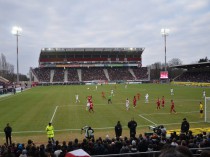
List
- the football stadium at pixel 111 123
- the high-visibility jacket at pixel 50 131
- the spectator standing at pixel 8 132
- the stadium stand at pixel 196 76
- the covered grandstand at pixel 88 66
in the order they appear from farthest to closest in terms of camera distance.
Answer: the covered grandstand at pixel 88 66
the stadium stand at pixel 196 76
the high-visibility jacket at pixel 50 131
the spectator standing at pixel 8 132
the football stadium at pixel 111 123

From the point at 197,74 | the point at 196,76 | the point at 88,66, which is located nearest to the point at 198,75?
the point at 196,76

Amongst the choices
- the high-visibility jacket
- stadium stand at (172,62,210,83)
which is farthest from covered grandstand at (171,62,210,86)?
the high-visibility jacket

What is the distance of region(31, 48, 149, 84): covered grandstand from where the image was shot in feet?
377

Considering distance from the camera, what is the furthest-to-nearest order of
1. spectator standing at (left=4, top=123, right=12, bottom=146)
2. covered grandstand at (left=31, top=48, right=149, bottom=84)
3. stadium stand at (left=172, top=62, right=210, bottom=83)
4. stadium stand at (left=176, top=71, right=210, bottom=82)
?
1. covered grandstand at (left=31, top=48, right=149, bottom=84)
2. stadium stand at (left=172, top=62, right=210, bottom=83)
3. stadium stand at (left=176, top=71, right=210, bottom=82)
4. spectator standing at (left=4, top=123, right=12, bottom=146)

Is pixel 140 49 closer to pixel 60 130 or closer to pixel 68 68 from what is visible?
pixel 68 68

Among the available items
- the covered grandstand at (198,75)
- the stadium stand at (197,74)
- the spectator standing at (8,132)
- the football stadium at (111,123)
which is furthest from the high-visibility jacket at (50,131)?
the stadium stand at (197,74)

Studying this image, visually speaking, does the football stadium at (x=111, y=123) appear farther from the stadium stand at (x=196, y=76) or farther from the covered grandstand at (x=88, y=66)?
the covered grandstand at (x=88, y=66)

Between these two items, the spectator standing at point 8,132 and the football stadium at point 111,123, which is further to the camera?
the spectator standing at point 8,132

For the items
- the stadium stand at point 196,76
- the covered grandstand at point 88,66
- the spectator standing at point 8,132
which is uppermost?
the covered grandstand at point 88,66

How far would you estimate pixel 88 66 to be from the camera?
121m

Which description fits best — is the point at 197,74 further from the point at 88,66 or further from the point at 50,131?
the point at 50,131

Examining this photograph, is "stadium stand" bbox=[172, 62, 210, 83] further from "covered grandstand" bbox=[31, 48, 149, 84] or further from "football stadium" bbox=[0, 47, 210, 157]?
"covered grandstand" bbox=[31, 48, 149, 84]

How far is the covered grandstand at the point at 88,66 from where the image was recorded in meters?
115

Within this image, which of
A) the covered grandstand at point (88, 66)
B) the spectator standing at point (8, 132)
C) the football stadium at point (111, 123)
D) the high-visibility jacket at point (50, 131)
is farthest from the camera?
the covered grandstand at point (88, 66)
